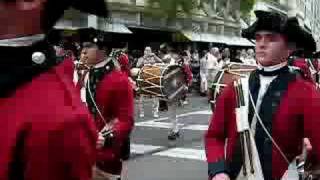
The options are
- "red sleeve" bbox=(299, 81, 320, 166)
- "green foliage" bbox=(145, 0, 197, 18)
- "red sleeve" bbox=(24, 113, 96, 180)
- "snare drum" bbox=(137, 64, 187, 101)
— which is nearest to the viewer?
"red sleeve" bbox=(24, 113, 96, 180)

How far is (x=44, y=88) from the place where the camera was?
6.09 feet

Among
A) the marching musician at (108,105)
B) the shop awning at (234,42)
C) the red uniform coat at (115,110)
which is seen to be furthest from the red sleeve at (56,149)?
the shop awning at (234,42)

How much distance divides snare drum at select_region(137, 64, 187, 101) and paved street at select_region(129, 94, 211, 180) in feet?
2.61

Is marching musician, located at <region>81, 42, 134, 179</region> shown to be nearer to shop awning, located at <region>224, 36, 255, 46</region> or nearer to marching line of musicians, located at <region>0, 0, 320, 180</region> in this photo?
marching line of musicians, located at <region>0, 0, 320, 180</region>

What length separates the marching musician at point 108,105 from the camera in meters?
5.46

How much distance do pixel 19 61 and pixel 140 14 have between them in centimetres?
3597

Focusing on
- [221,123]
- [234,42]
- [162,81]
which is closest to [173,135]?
[162,81]

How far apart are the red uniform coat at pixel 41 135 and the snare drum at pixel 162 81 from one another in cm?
1261

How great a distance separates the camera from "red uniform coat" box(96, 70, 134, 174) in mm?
5480

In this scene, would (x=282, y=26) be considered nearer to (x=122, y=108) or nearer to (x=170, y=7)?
(x=122, y=108)

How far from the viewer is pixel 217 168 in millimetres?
3975

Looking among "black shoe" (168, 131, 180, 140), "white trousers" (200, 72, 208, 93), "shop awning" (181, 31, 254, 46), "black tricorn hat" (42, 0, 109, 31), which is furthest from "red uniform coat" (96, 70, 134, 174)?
"shop awning" (181, 31, 254, 46)

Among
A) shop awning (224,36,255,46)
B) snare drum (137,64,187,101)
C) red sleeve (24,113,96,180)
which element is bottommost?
shop awning (224,36,255,46)

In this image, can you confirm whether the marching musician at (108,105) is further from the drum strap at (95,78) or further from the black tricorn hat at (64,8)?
the black tricorn hat at (64,8)
